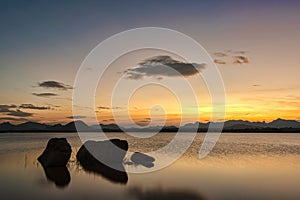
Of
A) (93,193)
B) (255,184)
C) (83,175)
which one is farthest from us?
(83,175)

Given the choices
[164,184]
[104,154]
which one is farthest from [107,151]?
A: [164,184]

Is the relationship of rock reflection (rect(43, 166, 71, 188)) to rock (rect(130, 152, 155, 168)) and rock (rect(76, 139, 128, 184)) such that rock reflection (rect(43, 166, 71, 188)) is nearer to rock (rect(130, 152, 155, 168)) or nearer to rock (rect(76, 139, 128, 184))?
rock (rect(76, 139, 128, 184))

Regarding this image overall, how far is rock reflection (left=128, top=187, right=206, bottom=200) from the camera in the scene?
732 inches

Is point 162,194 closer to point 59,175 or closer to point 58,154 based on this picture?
point 59,175

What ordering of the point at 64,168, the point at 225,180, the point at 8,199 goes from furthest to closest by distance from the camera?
1. the point at 64,168
2. the point at 225,180
3. the point at 8,199

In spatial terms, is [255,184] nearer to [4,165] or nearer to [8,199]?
[8,199]

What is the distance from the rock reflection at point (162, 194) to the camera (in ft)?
61.0

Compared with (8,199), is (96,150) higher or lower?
higher

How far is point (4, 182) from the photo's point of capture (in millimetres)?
23938

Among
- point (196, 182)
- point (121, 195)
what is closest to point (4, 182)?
point (121, 195)

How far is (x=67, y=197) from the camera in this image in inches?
754

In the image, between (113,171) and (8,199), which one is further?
(113,171)

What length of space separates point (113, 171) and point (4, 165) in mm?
12177

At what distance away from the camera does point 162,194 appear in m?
19.6
